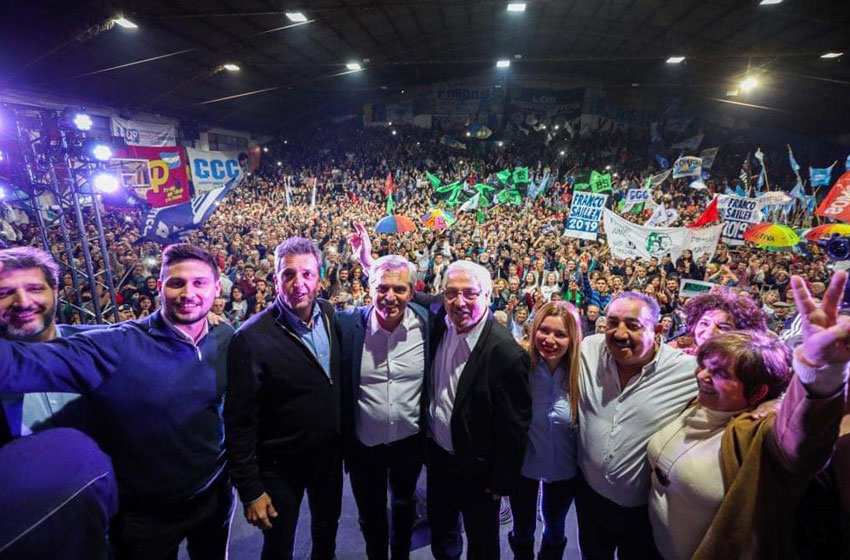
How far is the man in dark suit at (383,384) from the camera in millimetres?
2129

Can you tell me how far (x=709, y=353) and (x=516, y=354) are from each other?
827 millimetres

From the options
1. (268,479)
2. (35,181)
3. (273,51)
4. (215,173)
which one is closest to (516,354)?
(268,479)

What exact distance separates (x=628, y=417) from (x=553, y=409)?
1.22 ft

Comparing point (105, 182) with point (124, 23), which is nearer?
point (105, 182)

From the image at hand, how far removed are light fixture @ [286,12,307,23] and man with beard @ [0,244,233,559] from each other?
39.9 feet

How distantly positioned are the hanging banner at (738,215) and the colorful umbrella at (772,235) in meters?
0.44

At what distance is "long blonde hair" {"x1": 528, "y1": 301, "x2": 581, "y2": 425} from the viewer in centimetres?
204

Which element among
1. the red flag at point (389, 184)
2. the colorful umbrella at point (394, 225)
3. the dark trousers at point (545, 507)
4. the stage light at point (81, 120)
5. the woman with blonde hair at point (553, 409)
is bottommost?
the dark trousers at point (545, 507)

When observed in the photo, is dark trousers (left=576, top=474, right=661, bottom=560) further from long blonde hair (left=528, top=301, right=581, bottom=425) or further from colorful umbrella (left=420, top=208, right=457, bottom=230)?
colorful umbrella (left=420, top=208, right=457, bottom=230)

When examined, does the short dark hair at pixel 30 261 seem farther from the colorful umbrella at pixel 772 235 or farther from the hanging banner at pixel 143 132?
the hanging banner at pixel 143 132

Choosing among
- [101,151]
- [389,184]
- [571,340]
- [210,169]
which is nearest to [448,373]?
[571,340]

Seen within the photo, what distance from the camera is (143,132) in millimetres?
16500

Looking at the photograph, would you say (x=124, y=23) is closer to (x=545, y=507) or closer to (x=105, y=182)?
(x=105, y=182)

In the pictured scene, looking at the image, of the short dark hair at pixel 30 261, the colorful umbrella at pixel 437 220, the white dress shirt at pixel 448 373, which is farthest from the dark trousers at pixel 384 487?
the colorful umbrella at pixel 437 220
